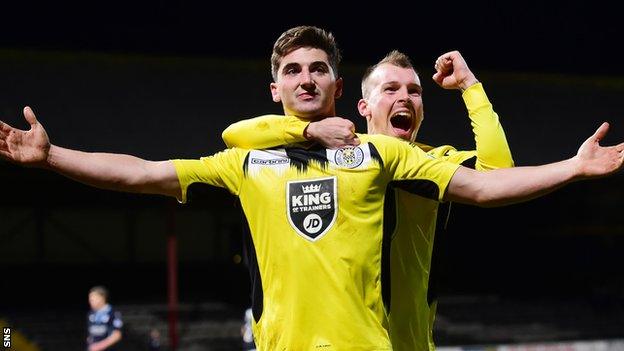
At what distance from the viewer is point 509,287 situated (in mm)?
24281

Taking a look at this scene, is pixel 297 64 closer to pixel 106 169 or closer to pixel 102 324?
pixel 106 169

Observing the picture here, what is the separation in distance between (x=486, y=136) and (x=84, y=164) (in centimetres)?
167

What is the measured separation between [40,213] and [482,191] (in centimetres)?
1997

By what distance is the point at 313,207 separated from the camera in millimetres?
3250

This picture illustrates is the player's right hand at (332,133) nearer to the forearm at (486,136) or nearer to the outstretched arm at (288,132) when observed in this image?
the outstretched arm at (288,132)

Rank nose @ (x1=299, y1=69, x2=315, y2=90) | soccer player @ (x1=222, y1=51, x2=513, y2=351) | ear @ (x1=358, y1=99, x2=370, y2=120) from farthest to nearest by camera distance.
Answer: ear @ (x1=358, y1=99, x2=370, y2=120), soccer player @ (x1=222, y1=51, x2=513, y2=351), nose @ (x1=299, y1=69, x2=315, y2=90)

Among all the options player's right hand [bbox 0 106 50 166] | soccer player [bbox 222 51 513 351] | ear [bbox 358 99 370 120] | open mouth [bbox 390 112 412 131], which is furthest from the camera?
ear [bbox 358 99 370 120]

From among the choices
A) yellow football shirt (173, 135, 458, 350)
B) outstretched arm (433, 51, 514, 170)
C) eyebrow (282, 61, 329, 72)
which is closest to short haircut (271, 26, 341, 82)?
eyebrow (282, 61, 329, 72)

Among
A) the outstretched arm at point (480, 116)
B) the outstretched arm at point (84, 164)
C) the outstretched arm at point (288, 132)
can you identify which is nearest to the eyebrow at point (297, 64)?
the outstretched arm at point (288, 132)

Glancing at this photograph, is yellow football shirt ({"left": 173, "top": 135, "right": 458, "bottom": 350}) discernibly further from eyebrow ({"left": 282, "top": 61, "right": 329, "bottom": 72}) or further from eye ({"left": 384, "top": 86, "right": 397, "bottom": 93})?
eye ({"left": 384, "top": 86, "right": 397, "bottom": 93})

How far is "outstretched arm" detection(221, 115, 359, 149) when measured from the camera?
3.29 meters

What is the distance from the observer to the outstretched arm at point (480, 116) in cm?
391

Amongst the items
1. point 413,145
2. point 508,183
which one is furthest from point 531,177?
point 413,145

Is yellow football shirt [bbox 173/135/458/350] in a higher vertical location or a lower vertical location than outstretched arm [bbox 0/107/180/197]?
lower
